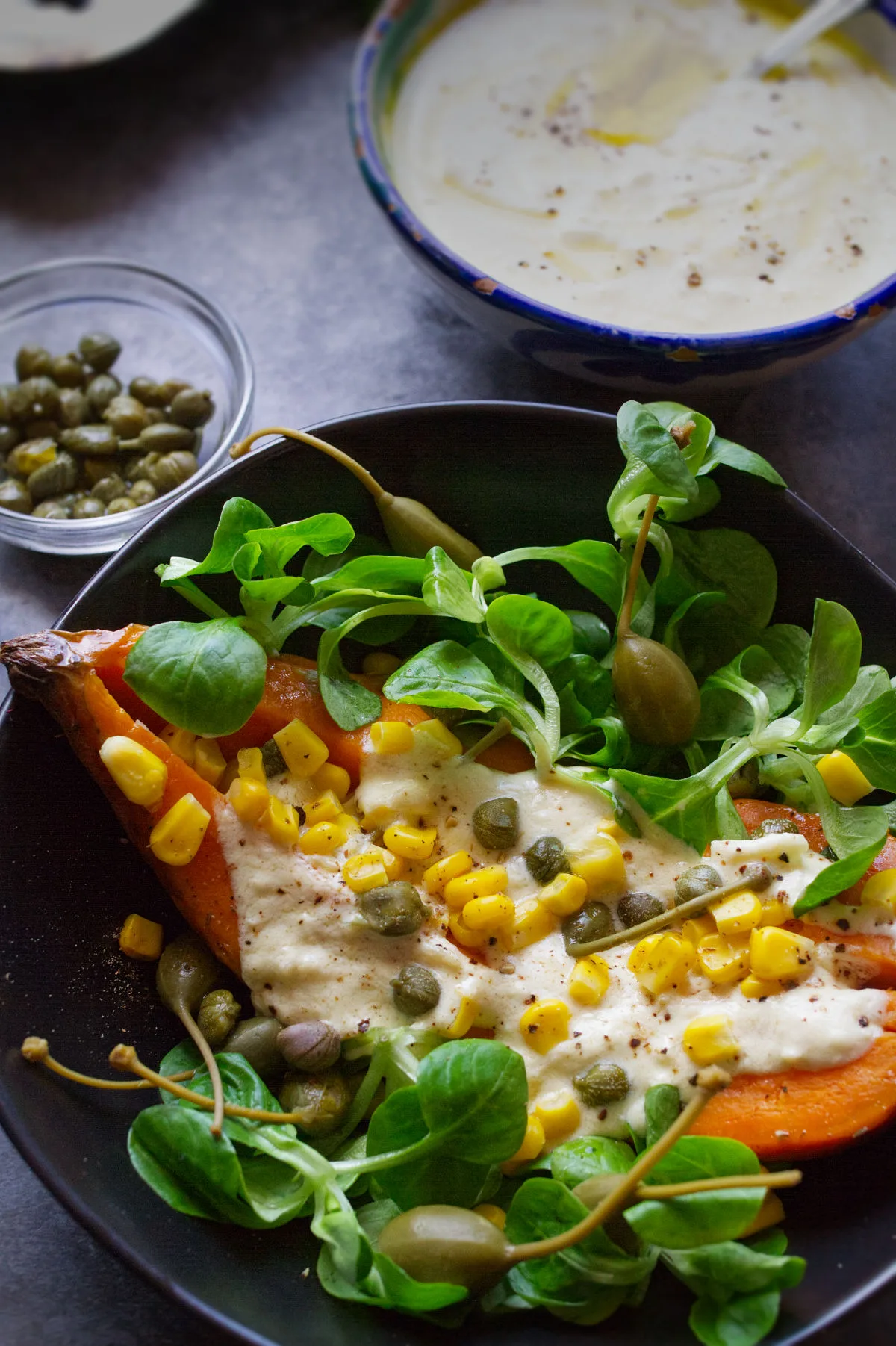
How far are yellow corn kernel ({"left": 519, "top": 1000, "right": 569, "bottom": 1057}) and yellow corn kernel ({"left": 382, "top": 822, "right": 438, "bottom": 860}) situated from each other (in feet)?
0.62

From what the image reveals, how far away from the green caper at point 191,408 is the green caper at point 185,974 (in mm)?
824

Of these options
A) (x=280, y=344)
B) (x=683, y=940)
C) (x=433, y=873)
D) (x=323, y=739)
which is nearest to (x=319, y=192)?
(x=280, y=344)

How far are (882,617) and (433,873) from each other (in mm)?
562

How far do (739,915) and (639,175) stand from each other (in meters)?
1.13

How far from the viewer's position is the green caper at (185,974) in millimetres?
1167

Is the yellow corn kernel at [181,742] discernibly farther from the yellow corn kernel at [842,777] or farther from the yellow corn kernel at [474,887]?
the yellow corn kernel at [842,777]

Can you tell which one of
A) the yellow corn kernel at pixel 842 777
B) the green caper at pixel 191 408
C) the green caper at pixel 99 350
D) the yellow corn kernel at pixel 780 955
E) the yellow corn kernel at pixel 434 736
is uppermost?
the yellow corn kernel at pixel 842 777

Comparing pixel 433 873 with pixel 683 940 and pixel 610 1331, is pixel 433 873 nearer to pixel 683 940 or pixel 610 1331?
pixel 683 940

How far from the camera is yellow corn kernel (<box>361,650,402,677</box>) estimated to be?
134cm

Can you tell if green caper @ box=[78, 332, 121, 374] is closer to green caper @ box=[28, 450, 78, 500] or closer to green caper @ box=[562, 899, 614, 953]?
green caper @ box=[28, 450, 78, 500]

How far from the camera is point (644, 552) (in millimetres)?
1373

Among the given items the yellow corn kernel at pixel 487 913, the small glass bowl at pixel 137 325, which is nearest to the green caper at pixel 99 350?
the small glass bowl at pixel 137 325

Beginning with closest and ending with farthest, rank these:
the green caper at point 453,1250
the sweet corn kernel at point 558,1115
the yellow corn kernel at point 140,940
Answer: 1. the green caper at point 453,1250
2. the sweet corn kernel at point 558,1115
3. the yellow corn kernel at point 140,940

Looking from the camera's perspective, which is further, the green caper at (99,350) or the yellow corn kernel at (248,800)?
the green caper at (99,350)
